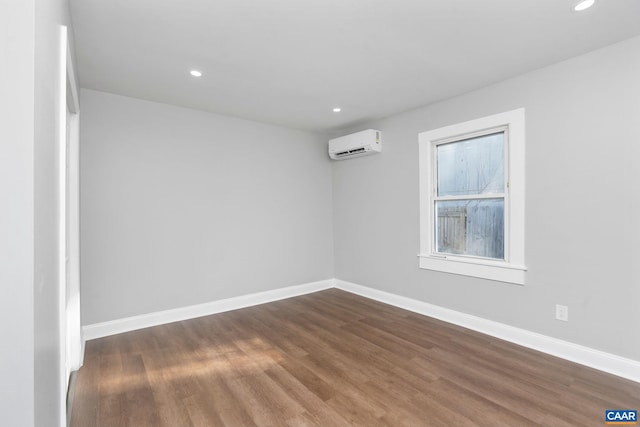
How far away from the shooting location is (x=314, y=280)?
4.82m

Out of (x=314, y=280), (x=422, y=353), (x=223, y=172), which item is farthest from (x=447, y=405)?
(x=223, y=172)

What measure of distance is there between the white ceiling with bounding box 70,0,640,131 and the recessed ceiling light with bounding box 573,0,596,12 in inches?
2.2

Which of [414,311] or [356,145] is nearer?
[414,311]

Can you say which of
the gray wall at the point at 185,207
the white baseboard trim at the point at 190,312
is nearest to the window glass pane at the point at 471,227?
the gray wall at the point at 185,207

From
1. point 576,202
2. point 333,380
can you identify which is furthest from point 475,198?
point 333,380

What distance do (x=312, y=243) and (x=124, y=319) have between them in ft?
8.58

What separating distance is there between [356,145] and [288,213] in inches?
55.6

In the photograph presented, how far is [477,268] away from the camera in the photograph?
3.19 metres

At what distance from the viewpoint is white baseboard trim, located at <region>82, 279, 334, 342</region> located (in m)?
3.15

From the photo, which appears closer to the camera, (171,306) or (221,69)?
(221,69)

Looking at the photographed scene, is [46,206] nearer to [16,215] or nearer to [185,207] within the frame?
[16,215]

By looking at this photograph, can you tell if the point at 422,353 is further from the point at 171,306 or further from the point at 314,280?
the point at 171,306

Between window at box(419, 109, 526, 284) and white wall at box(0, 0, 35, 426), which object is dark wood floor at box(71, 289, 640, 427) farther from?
white wall at box(0, 0, 35, 426)

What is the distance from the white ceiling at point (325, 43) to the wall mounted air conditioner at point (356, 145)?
30.9 inches
